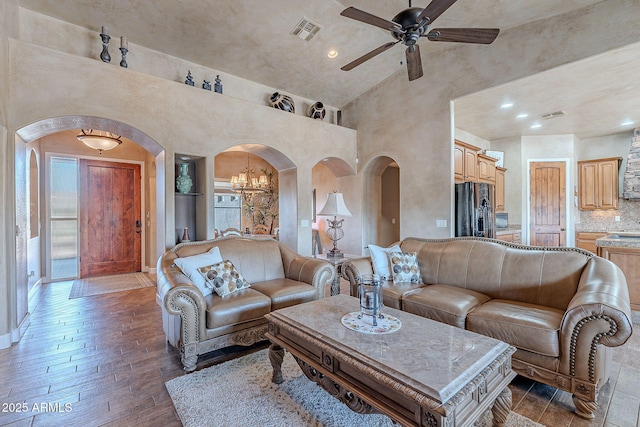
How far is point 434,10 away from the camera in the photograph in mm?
2246

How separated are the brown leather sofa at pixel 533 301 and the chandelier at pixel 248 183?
159 inches

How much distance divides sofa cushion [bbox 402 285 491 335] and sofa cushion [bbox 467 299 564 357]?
0.08 metres

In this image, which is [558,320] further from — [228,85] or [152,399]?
[228,85]

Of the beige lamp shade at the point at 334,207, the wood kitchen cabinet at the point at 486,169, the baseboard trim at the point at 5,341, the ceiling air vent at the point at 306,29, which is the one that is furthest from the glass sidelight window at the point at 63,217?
the wood kitchen cabinet at the point at 486,169

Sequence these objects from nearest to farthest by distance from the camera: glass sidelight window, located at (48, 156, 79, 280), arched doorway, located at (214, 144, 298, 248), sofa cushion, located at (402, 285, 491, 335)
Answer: sofa cushion, located at (402, 285, 491, 335) → glass sidelight window, located at (48, 156, 79, 280) → arched doorway, located at (214, 144, 298, 248)

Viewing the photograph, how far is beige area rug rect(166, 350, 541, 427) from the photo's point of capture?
5.89 ft

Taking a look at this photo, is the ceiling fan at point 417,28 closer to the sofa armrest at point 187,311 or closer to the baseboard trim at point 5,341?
the sofa armrest at point 187,311

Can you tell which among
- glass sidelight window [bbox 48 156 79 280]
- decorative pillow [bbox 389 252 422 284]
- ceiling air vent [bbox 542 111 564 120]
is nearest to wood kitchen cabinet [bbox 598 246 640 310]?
decorative pillow [bbox 389 252 422 284]

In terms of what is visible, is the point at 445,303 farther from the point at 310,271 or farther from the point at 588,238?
the point at 588,238

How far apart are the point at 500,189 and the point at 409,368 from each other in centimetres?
645

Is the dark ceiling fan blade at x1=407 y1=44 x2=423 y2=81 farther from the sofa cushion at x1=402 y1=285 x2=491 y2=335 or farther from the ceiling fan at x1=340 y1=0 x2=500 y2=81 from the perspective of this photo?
the sofa cushion at x1=402 y1=285 x2=491 y2=335

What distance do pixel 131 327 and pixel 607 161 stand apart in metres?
9.28

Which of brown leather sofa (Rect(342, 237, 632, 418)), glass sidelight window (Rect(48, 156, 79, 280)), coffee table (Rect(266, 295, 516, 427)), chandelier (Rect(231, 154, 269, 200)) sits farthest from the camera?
chandelier (Rect(231, 154, 269, 200))

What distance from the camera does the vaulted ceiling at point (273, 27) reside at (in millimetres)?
3510
